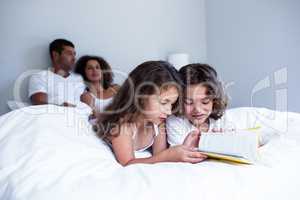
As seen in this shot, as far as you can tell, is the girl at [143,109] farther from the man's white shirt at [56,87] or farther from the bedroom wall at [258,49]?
Result: the bedroom wall at [258,49]

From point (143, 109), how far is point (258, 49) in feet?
4.20

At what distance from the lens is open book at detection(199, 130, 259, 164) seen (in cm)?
67

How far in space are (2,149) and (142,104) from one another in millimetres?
437

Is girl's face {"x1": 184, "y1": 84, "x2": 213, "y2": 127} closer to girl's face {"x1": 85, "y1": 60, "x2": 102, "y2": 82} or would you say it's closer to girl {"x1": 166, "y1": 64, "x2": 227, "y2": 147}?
girl {"x1": 166, "y1": 64, "x2": 227, "y2": 147}

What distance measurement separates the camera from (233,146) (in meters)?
0.71

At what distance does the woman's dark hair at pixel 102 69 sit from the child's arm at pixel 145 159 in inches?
46.6

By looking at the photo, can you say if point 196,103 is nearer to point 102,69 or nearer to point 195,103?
point 195,103

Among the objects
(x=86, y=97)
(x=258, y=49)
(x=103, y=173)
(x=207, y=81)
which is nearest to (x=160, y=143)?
(x=207, y=81)

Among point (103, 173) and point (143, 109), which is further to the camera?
point (143, 109)

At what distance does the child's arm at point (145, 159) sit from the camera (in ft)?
2.39
